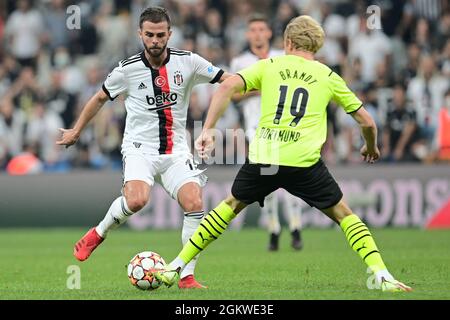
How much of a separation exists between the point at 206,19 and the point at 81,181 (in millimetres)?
4215

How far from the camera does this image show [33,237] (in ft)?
53.8

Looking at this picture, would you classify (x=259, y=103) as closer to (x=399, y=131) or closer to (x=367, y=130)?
(x=367, y=130)

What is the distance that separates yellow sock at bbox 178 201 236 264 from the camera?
27.7 ft

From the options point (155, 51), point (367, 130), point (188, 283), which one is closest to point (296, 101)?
point (367, 130)

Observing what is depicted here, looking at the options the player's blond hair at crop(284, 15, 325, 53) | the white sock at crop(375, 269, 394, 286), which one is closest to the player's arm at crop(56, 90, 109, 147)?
the player's blond hair at crop(284, 15, 325, 53)

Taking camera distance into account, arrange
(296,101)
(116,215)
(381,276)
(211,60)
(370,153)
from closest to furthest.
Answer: (381,276) < (296,101) < (370,153) < (116,215) < (211,60)

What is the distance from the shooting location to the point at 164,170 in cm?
941

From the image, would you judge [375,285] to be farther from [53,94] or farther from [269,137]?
[53,94]

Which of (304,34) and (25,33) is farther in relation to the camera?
(25,33)

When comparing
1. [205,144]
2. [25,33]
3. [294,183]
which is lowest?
[294,183]

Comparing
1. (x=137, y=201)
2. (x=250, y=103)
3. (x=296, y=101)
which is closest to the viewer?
(x=296, y=101)

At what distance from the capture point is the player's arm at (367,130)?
8305mm

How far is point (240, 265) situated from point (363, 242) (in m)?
3.12

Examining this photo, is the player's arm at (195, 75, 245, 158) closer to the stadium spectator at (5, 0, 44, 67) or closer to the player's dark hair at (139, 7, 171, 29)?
the player's dark hair at (139, 7, 171, 29)
